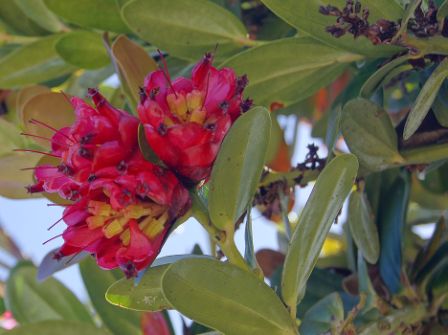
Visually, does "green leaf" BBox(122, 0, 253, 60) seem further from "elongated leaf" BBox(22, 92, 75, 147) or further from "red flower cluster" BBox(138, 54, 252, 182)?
"red flower cluster" BBox(138, 54, 252, 182)

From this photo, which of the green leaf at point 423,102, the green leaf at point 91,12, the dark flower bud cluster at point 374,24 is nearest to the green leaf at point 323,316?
the green leaf at point 423,102

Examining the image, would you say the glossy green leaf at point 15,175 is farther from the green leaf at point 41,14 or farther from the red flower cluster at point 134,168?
the red flower cluster at point 134,168

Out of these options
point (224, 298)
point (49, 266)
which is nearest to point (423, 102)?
point (224, 298)

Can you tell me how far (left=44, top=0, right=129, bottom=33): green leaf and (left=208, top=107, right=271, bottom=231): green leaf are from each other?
0.57 metres

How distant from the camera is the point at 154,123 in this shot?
949mm

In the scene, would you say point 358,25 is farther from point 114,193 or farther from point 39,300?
point 39,300

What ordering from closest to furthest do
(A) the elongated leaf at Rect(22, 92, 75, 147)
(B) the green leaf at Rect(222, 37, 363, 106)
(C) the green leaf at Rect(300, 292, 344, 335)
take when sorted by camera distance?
1. (C) the green leaf at Rect(300, 292, 344, 335)
2. (B) the green leaf at Rect(222, 37, 363, 106)
3. (A) the elongated leaf at Rect(22, 92, 75, 147)

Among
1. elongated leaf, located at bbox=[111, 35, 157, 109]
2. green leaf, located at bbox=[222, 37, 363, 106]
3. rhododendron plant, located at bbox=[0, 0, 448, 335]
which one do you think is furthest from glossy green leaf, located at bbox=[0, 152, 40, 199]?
green leaf, located at bbox=[222, 37, 363, 106]

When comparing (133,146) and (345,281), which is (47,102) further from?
(345,281)

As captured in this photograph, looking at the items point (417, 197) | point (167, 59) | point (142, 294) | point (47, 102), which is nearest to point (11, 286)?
point (47, 102)

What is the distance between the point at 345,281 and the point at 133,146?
62cm

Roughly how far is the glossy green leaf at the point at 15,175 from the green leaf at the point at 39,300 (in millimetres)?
237

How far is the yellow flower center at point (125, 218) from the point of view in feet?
3.06

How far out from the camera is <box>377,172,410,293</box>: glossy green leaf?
4.39ft
